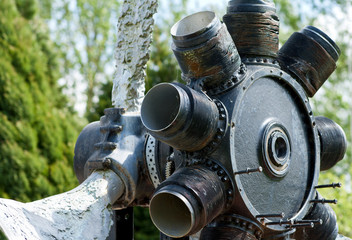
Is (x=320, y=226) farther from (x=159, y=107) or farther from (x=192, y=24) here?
(x=192, y=24)

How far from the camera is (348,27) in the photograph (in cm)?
1398

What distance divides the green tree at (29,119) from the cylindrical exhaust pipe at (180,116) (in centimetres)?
429

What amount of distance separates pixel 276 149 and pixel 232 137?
0.36 meters

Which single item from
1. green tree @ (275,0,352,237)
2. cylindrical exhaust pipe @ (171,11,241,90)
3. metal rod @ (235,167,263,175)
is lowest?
green tree @ (275,0,352,237)

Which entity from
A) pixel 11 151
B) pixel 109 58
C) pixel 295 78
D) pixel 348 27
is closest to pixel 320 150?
pixel 295 78

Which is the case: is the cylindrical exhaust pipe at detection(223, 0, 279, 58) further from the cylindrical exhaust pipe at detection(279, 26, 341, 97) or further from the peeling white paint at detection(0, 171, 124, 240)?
the peeling white paint at detection(0, 171, 124, 240)

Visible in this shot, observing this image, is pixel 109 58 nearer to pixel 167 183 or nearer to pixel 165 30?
pixel 165 30

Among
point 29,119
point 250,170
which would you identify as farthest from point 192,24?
point 29,119

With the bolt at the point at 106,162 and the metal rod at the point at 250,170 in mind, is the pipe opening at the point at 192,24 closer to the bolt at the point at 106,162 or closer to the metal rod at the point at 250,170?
the metal rod at the point at 250,170

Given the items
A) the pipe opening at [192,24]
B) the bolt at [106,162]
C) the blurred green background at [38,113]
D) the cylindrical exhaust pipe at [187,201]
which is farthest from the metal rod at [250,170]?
the blurred green background at [38,113]

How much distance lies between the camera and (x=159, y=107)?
3029 millimetres

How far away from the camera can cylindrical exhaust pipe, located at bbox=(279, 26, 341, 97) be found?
3635mm

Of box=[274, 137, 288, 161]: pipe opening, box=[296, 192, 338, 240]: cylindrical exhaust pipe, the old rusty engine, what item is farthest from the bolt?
box=[296, 192, 338, 240]: cylindrical exhaust pipe

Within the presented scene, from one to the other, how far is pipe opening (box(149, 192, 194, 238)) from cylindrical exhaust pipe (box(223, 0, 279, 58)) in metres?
0.98
